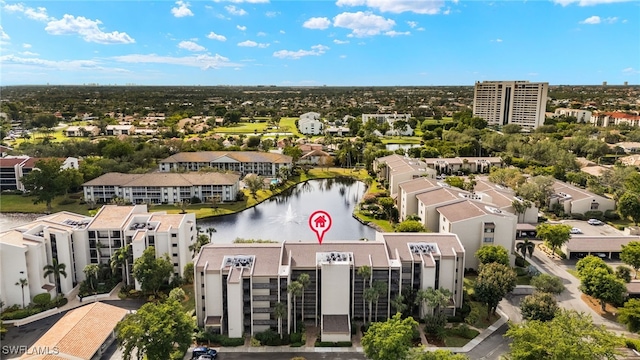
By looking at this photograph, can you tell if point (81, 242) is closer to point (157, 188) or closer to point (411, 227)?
point (157, 188)

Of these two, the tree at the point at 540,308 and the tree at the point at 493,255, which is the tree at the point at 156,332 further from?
the tree at the point at 493,255

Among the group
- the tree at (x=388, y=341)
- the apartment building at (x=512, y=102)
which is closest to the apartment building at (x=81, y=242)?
the tree at (x=388, y=341)

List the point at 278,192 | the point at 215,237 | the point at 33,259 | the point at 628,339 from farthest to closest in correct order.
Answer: the point at 278,192
the point at 215,237
the point at 33,259
the point at 628,339

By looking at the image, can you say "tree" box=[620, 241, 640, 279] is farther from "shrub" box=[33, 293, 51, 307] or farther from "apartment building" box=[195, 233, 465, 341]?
"shrub" box=[33, 293, 51, 307]

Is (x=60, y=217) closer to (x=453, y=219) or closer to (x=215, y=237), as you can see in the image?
(x=215, y=237)

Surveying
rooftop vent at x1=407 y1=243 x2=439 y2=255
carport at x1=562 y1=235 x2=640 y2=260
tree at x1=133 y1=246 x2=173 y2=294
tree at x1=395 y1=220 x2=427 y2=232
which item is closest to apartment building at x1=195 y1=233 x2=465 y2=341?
rooftop vent at x1=407 y1=243 x2=439 y2=255

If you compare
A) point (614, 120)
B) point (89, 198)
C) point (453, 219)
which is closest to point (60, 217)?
point (89, 198)
